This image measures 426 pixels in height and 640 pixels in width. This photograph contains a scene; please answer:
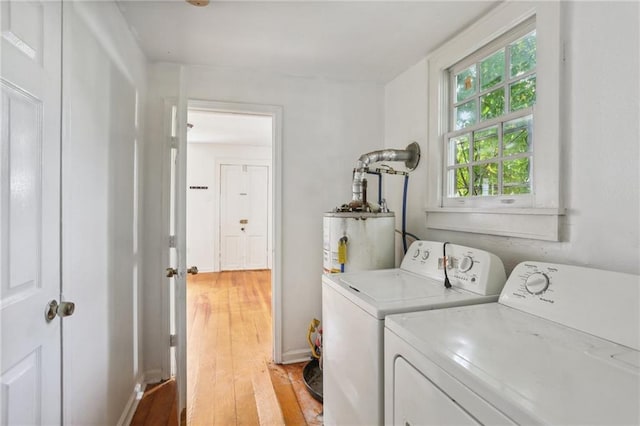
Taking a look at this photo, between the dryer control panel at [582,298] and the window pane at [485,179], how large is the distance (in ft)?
1.91

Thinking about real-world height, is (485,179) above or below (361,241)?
above

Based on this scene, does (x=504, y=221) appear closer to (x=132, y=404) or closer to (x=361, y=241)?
(x=361, y=241)

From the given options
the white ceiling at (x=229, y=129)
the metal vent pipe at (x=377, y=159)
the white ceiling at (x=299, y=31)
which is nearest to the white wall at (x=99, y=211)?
Answer: the white ceiling at (x=299, y=31)

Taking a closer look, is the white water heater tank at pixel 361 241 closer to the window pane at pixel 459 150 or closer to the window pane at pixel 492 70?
the window pane at pixel 459 150

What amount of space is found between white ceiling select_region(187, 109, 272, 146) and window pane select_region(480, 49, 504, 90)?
7.60ft

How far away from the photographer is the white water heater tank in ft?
5.91

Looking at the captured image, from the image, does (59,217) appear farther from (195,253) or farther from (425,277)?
(195,253)

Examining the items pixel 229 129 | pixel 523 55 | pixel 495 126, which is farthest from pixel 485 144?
pixel 229 129

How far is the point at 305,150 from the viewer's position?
2.37 meters

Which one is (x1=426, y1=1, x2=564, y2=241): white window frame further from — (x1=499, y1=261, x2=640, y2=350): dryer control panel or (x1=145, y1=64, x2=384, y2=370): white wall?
(x1=145, y1=64, x2=384, y2=370): white wall

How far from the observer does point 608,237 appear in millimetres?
1092

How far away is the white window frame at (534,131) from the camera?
1.25 m

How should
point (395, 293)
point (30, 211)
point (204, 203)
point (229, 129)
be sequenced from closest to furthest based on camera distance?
point (30, 211)
point (395, 293)
point (229, 129)
point (204, 203)

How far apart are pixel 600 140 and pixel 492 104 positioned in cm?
63
